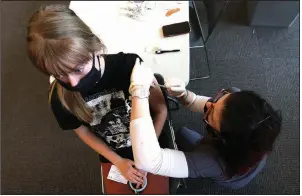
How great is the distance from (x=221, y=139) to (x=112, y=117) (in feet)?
1.44

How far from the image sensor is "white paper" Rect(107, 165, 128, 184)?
1210 millimetres

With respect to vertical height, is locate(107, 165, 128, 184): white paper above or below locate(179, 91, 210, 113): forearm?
below

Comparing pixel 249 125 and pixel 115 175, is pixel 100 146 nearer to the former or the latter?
pixel 115 175

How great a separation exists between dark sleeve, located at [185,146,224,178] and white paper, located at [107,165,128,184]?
1.10 ft

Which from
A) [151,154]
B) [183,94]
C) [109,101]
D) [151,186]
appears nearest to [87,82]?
[109,101]

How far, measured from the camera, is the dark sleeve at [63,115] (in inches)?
40.2

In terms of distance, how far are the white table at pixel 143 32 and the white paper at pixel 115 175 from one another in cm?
48

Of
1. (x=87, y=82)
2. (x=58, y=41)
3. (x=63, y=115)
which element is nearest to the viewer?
(x=58, y=41)

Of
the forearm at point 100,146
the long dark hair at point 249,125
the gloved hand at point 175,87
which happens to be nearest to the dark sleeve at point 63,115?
the forearm at point 100,146

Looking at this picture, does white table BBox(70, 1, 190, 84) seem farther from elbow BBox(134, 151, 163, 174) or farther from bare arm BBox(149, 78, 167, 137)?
elbow BBox(134, 151, 163, 174)

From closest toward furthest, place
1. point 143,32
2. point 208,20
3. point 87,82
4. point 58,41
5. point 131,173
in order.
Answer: point 58,41
point 87,82
point 131,173
point 143,32
point 208,20

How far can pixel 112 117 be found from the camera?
1.14 meters

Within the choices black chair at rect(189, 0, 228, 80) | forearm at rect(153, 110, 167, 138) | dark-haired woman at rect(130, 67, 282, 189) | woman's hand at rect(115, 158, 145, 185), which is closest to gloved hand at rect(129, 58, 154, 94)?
dark-haired woman at rect(130, 67, 282, 189)

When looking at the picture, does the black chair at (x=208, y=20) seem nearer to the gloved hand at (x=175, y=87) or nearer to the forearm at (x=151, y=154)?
the gloved hand at (x=175, y=87)
